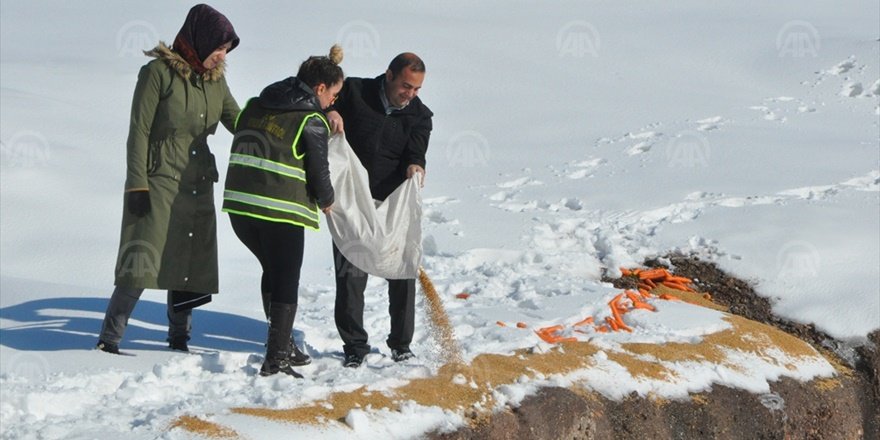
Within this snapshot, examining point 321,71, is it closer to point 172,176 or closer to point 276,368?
point 172,176

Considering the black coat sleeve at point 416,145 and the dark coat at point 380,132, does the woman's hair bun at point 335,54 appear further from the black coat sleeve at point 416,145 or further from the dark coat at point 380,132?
the black coat sleeve at point 416,145

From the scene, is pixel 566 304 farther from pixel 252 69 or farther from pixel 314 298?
pixel 252 69

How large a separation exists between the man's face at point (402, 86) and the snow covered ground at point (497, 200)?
1.25 meters

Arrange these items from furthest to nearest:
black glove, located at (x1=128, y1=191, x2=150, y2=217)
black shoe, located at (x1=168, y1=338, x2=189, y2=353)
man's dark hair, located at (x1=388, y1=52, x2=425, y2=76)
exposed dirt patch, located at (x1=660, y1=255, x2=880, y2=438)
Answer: exposed dirt patch, located at (x1=660, y1=255, x2=880, y2=438) < black shoe, located at (x1=168, y1=338, x2=189, y2=353) < man's dark hair, located at (x1=388, y1=52, x2=425, y2=76) < black glove, located at (x1=128, y1=191, x2=150, y2=217)

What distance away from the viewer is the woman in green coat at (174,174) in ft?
17.1

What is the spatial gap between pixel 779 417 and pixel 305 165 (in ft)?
9.10

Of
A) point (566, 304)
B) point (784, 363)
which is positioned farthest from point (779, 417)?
point (566, 304)

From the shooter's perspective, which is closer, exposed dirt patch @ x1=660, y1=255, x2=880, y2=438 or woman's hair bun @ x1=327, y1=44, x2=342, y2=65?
woman's hair bun @ x1=327, y1=44, x2=342, y2=65

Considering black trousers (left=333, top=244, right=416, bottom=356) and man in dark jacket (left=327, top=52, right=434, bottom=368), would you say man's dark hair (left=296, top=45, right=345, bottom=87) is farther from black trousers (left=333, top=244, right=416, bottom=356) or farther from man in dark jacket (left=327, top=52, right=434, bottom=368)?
black trousers (left=333, top=244, right=416, bottom=356)

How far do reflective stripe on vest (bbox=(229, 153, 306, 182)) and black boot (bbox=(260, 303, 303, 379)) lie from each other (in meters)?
0.59

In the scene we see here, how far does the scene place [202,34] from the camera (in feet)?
17.0

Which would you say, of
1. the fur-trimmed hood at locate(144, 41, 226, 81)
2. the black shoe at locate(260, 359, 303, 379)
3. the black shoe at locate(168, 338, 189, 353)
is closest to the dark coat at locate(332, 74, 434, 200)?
the fur-trimmed hood at locate(144, 41, 226, 81)

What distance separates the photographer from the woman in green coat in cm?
522

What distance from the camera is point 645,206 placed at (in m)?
9.12
